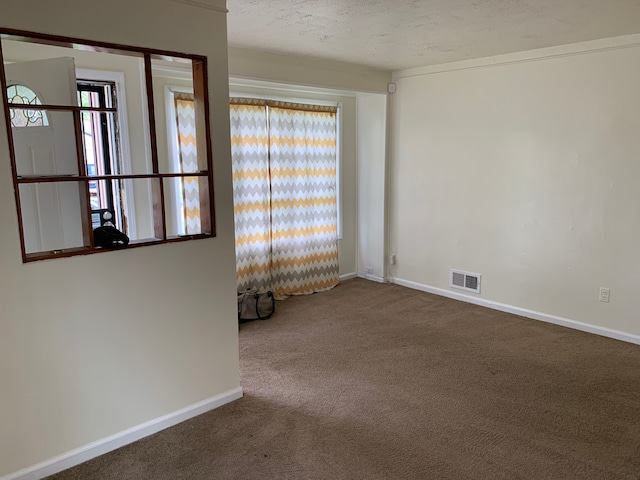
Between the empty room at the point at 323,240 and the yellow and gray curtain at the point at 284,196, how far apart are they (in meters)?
0.03

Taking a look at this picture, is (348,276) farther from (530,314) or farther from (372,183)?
(530,314)

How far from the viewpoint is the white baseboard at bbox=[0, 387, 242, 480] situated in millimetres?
2180

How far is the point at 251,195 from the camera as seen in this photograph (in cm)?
460

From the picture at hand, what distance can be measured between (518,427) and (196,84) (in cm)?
254

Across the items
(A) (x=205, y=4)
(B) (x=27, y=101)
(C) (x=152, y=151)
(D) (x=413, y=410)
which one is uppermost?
(A) (x=205, y=4)

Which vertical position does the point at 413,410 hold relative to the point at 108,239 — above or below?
below

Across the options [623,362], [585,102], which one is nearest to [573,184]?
[585,102]

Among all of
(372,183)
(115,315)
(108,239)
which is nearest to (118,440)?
(115,315)

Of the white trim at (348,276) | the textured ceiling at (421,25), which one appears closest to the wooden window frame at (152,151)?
the textured ceiling at (421,25)

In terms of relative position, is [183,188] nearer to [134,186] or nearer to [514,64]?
[134,186]

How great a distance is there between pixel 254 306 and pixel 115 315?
1976 millimetres

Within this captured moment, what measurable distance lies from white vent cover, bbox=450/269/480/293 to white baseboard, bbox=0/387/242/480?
8.81 ft

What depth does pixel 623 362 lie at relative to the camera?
3359 millimetres

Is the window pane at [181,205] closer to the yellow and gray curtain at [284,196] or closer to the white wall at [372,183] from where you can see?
the yellow and gray curtain at [284,196]
